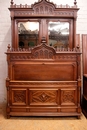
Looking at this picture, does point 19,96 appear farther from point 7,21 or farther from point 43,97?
point 7,21

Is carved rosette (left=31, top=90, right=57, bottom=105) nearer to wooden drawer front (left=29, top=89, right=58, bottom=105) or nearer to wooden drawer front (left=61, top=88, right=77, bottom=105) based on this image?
wooden drawer front (left=29, top=89, right=58, bottom=105)

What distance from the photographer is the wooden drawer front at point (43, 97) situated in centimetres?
272

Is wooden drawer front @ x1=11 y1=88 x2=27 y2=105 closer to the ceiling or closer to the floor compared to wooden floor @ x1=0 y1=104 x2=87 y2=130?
closer to the ceiling

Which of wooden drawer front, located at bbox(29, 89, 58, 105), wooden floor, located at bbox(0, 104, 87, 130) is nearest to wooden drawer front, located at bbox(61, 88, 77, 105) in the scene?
wooden drawer front, located at bbox(29, 89, 58, 105)

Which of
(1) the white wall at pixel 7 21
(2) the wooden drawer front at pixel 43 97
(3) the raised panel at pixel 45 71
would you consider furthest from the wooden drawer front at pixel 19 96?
(1) the white wall at pixel 7 21

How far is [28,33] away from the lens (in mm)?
3066

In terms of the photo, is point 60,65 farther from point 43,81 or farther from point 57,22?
point 57,22

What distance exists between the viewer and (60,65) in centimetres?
273

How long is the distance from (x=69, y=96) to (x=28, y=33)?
153 cm

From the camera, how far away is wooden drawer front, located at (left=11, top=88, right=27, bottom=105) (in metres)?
2.72

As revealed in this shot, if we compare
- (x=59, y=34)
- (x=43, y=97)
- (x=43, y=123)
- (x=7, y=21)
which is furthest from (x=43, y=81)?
(x=7, y=21)

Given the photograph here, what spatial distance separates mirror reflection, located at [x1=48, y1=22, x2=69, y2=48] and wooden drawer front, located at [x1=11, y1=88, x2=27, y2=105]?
119 centimetres

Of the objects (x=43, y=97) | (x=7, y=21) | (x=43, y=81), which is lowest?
(x=43, y=97)

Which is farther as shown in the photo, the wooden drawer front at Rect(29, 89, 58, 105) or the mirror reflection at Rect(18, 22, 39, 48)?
the mirror reflection at Rect(18, 22, 39, 48)
